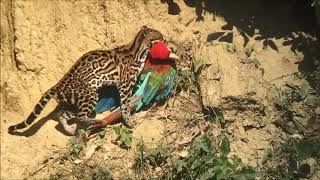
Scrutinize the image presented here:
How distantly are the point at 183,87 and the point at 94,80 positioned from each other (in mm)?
1240

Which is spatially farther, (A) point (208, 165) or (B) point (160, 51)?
(B) point (160, 51)

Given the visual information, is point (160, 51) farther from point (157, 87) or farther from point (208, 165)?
point (208, 165)

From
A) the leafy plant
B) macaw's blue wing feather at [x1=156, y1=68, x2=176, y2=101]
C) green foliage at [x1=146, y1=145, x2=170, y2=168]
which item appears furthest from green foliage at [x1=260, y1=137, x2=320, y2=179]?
macaw's blue wing feather at [x1=156, y1=68, x2=176, y2=101]

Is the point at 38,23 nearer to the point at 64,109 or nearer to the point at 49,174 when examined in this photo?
the point at 64,109

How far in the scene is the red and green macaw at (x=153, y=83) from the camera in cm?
786

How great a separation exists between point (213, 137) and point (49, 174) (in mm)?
2072

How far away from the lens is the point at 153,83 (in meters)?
7.87

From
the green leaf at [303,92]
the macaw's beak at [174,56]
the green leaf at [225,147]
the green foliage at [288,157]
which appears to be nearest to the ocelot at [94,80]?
the macaw's beak at [174,56]

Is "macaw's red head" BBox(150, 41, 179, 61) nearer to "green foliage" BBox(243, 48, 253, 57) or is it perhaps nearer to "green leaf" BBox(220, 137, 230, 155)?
"green foliage" BBox(243, 48, 253, 57)

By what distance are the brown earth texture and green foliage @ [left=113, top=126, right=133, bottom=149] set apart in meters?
0.03

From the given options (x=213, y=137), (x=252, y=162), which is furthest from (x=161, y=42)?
(x=252, y=162)

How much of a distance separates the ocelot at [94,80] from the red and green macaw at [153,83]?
0.11 metres

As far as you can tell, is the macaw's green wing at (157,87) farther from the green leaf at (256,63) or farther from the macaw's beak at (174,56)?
the green leaf at (256,63)

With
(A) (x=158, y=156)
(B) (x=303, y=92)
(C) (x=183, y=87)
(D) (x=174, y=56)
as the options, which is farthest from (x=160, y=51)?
(B) (x=303, y=92)
